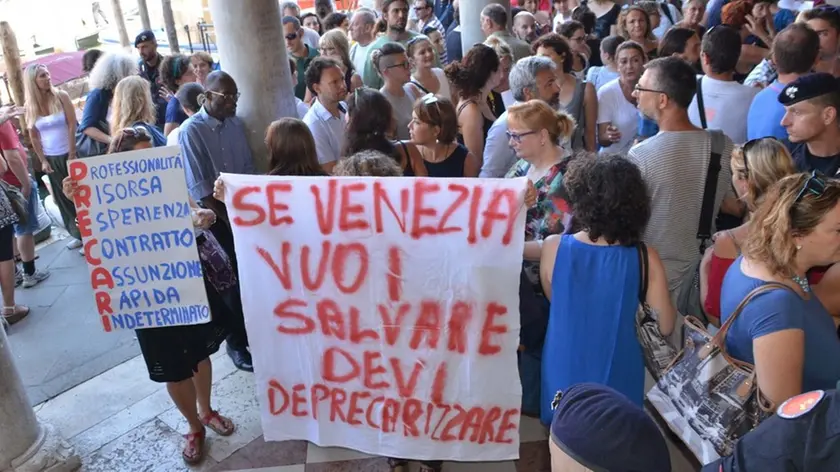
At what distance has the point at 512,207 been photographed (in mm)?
2623

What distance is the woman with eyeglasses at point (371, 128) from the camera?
3785 mm

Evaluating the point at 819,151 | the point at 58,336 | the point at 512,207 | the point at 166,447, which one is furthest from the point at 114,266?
the point at 819,151

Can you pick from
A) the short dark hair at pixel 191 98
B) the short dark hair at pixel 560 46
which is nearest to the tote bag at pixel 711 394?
the short dark hair at pixel 560 46

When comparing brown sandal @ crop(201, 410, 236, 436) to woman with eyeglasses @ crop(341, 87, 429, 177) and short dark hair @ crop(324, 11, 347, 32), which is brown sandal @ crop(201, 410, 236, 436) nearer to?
woman with eyeglasses @ crop(341, 87, 429, 177)

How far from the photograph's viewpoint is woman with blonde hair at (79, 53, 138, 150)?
18.3 ft

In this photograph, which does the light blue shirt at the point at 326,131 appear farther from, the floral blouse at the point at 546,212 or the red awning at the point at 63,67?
the red awning at the point at 63,67

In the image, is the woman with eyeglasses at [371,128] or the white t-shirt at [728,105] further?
the white t-shirt at [728,105]

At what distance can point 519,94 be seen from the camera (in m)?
4.39

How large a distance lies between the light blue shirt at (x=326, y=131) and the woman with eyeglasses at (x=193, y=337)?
1.20 metres

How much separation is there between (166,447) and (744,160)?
10.7ft

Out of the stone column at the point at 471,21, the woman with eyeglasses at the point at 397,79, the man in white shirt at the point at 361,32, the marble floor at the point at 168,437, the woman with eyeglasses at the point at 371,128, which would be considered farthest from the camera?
the stone column at the point at 471,21

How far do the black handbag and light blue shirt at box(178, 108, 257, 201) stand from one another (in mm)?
1914

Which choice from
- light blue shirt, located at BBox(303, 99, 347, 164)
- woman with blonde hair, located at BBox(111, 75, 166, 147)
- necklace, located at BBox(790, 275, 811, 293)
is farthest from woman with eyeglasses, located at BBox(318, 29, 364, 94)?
necklace, located at BBox(790, 275, 811, 293)

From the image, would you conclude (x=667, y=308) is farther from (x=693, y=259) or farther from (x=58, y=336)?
(x=58, y=336)
